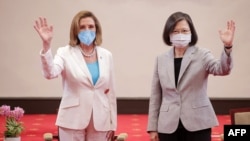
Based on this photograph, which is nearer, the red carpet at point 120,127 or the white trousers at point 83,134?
the white trousers at point 83,134

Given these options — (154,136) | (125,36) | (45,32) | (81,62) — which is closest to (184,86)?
(154,136)

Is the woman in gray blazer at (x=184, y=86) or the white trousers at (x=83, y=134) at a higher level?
the woman in gray blazer at (x=184, y=86)

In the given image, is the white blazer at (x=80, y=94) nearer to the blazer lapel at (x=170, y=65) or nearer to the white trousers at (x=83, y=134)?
the white trousers at (x=83, y=134)

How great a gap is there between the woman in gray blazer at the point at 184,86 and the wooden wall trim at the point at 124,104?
535 cm

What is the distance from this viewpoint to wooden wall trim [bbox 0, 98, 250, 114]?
8844mm

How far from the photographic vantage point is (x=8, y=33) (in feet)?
29.2

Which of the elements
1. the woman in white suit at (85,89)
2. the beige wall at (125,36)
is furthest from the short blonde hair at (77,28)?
the beige wall at (125,36)

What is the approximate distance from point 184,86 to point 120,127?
407 cm

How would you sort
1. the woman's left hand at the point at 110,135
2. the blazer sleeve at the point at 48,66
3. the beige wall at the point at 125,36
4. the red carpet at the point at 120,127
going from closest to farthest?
the blazer sleeve at the point at 48,66 < the woman's left hand at the point at 110,135 < the red carpet at the point at 120,127 < the beige wall at the point at 125,36

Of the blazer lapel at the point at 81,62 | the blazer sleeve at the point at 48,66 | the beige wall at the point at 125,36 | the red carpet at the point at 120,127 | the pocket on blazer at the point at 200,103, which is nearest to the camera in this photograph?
the blazer sleeve at the point at 48,66

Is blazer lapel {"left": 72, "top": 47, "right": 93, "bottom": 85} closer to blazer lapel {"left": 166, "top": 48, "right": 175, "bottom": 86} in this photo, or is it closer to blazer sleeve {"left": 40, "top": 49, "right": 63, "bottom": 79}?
blazer sleeve {"left": 40, "top": 49, "right": 63, "bottom": 79}

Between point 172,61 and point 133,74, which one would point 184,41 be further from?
point 133,74

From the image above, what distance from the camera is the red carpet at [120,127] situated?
6.65m

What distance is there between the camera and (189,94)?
3414 mm
